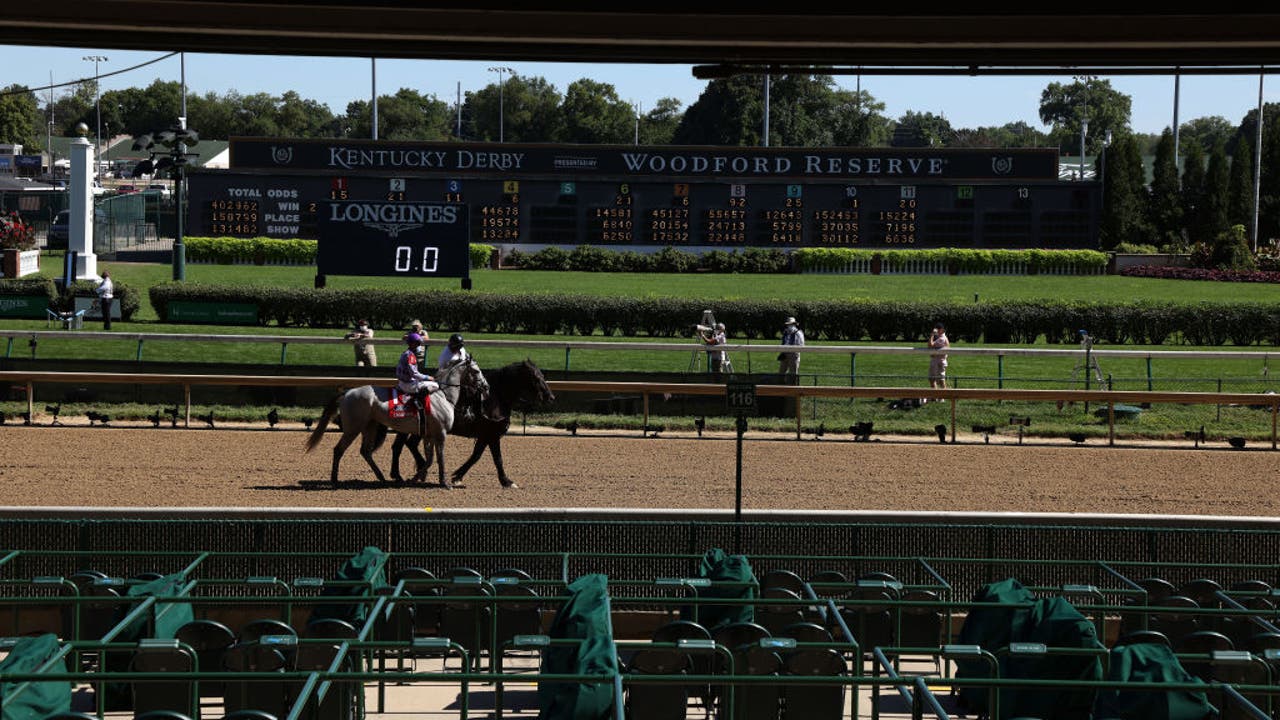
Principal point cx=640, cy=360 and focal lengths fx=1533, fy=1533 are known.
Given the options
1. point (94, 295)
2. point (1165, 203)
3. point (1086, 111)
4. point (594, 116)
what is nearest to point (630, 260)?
point (94, 295)

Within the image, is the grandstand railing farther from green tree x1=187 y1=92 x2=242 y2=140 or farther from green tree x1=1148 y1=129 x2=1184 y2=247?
green tree x1=187 y1=92 x2=242 y2=140

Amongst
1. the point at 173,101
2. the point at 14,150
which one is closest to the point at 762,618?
the point at 14,150

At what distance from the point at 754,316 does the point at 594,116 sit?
285 ft

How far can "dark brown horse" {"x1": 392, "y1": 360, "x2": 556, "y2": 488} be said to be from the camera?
17234 millimetres

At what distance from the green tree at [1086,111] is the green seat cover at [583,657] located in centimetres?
15279

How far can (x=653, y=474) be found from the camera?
19.0 m

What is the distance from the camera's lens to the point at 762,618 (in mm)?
9852

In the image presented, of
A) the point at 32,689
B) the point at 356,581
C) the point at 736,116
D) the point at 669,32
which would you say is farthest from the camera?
the point at 736,116

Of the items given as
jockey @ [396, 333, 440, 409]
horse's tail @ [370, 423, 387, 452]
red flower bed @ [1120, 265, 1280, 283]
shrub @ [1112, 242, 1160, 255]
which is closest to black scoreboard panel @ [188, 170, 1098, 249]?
red flower bed @ [1120, 265, 1280, 283]

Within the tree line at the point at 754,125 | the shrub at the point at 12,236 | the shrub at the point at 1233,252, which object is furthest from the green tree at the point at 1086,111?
the shrub at the point at 12,236

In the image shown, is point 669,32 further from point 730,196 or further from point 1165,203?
point 1165,203

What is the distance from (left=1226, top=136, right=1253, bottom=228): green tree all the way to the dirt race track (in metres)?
42.1

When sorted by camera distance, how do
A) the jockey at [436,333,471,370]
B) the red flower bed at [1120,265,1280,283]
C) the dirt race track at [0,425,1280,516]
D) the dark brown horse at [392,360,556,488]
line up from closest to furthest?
1. the dirt race track at [0,425,1280,516]
2. the dark brown horse at [392,360,556,488]
3. the jockey at [436,333,471,370]
4. the red flower bed at [1120,265,1280,283]

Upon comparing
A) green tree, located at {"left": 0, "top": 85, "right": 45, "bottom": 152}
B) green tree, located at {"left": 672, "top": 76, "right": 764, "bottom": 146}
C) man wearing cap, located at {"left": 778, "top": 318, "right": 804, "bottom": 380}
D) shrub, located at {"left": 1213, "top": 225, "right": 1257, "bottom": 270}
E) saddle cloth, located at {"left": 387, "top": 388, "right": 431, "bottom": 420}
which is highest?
green tree, located at {"left": 0, "top": 85, "right": 45, "bottom": 152}
